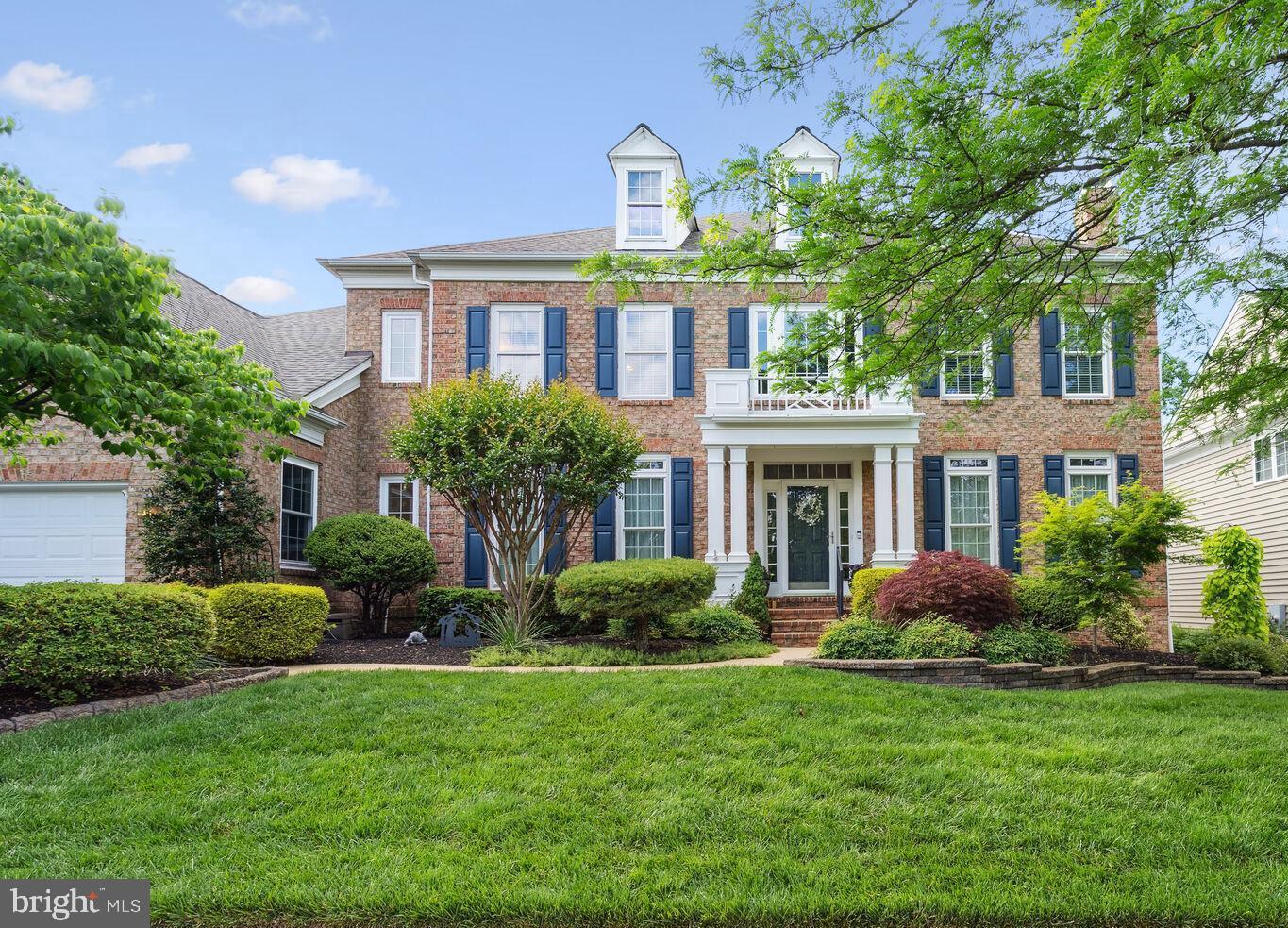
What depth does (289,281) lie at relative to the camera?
197 feet

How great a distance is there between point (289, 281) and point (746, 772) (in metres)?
61.3

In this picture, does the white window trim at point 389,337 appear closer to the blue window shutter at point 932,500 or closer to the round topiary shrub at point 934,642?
the blue window shutter at point 932,500

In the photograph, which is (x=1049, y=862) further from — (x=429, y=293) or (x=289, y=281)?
(x=289, y=281)

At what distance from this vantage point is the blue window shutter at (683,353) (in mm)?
15602

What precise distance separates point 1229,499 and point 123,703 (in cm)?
2112

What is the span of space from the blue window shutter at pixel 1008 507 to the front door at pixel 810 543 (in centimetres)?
288

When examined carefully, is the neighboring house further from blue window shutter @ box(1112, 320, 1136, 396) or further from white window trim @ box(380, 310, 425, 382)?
white window trim @ box(380, 310, 425, 382)

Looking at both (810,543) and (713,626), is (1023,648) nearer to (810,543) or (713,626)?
(713,626)

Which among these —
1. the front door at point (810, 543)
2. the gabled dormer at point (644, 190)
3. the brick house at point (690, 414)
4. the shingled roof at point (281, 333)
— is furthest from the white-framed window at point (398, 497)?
the front door at point (810, 543)

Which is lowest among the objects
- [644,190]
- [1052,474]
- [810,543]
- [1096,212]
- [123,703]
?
[123,703]

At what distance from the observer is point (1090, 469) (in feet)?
51.4

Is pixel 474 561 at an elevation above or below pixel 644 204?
below

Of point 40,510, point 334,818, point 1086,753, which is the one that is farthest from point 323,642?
point 1086,753

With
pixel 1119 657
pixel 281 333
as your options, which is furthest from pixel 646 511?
pixel 281 333
